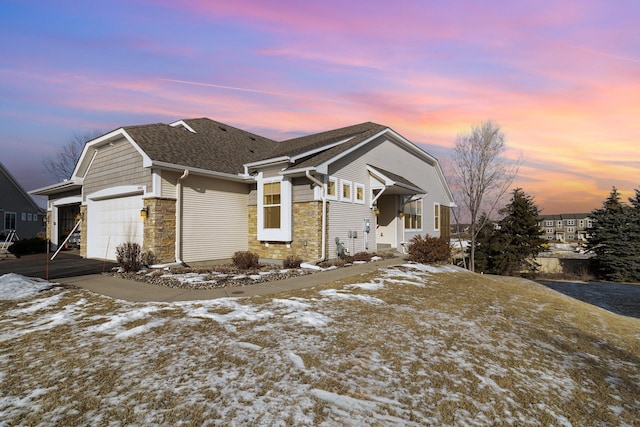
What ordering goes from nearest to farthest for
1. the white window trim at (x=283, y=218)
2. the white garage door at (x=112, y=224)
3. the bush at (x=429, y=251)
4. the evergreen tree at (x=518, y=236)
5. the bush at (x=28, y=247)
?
1. the white garage door at (x=112, y=224)
2. the white window trim at (x=283, y=218)
3. the bush at (x=429, y=251)
4. the bush at (x=28, y=247)
5. the evergreen tree at (x=518, y=236)

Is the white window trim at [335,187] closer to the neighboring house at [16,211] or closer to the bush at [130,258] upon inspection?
the bush at [130,258]

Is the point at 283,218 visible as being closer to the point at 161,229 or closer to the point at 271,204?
the point at 271,204

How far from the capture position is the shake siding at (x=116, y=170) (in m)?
12.1

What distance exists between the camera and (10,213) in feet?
96.2

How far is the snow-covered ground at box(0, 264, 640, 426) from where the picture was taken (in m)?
3.14

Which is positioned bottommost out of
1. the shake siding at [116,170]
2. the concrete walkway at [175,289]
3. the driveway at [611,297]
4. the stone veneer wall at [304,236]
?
the driveway at [611,297]

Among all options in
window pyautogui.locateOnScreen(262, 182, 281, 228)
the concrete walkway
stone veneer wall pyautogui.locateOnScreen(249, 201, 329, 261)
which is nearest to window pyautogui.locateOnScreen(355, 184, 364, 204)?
stone veneer wall pyautogui.locateOnScreen(249, 201, 329, 261)

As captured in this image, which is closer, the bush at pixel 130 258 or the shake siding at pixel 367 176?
the bush at pixel 130 258

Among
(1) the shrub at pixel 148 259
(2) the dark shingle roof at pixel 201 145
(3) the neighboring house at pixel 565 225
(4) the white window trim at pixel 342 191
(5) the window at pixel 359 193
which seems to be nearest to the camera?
(1) the shrub at pixel 148 259

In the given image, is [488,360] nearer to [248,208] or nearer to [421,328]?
[421,328]

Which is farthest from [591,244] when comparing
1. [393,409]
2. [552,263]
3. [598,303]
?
[393,409]

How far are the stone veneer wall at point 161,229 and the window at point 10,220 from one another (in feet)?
90.6

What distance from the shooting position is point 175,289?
801 cm

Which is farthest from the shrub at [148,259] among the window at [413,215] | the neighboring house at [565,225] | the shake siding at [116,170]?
the neighboring house at [565,225]
